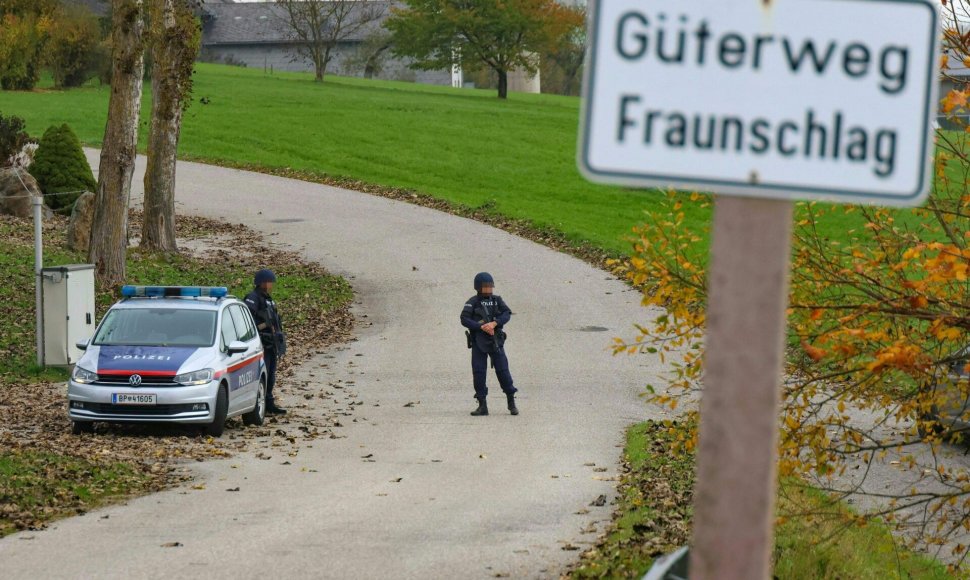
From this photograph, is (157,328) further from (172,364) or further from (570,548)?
(570,548)

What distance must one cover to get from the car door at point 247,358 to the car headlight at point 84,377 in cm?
167

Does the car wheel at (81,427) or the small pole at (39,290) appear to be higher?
the small pole at (39,290)

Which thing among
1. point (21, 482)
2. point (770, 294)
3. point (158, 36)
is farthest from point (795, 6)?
point (158, 36)

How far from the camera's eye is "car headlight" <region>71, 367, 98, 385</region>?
15.2 m

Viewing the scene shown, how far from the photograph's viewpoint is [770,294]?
2604 millimetres

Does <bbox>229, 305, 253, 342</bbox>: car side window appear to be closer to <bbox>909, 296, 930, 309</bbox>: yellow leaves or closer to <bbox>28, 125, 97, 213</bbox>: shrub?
<bbox>909, 296, 930, 309</bbox>: yellow leaves

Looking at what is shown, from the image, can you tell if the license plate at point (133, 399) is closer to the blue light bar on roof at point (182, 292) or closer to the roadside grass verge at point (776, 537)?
the blue light bar on roof at point (182, 292)

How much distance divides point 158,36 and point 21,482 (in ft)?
53.0

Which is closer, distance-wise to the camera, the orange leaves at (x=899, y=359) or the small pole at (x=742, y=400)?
the small pole at (x=742, y=400)

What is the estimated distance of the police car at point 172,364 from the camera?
49.8 feet

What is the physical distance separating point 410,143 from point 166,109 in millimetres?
26508

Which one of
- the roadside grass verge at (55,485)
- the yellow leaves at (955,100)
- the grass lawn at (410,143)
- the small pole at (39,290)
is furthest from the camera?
the grass lawn at (410,143)

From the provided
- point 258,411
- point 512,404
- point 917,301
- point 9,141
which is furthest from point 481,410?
point 9,141

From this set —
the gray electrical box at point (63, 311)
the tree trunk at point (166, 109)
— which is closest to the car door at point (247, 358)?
the gray electrical box at point (63, 311)
